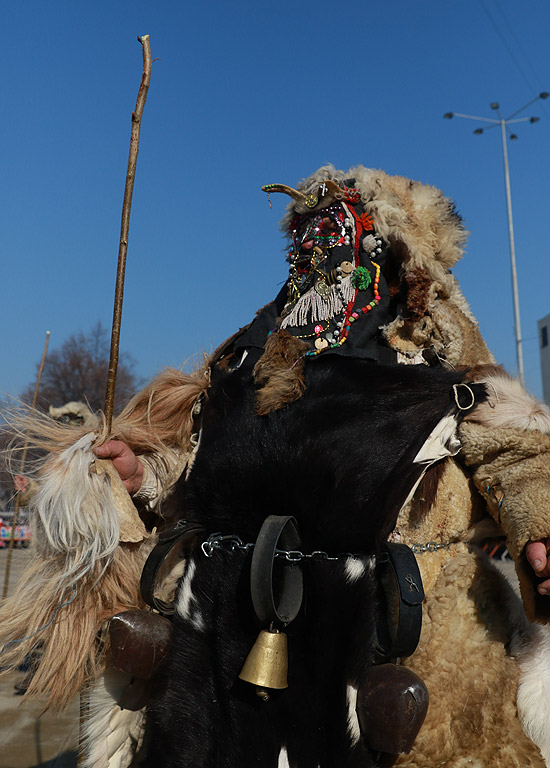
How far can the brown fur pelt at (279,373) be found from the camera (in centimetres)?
159

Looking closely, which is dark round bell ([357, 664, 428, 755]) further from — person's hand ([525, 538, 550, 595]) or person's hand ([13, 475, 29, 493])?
person's hand ([13, 475, 29, 493])

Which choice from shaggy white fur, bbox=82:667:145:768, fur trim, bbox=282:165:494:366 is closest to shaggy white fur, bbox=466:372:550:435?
fur trim, bbox=282:165:494:366

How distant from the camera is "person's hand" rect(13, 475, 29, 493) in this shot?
174 centimetres

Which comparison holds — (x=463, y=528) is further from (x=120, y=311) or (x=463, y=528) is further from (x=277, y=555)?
(x=120, y=311)

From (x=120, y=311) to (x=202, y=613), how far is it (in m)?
0.77

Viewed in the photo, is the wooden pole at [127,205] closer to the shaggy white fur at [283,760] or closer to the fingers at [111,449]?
the fingers at [111,449]

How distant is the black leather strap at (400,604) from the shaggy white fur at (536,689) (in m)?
0.28

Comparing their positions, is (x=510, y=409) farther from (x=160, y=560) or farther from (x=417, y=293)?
(x=160, y=560)

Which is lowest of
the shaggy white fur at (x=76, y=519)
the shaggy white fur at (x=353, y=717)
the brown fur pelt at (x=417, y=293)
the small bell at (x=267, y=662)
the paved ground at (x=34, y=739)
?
the paved ground at (x=34, y=739)

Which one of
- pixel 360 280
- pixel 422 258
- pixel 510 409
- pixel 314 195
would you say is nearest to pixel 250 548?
pixel 510 409

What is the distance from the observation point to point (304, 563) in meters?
1.45

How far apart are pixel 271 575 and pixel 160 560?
311mm

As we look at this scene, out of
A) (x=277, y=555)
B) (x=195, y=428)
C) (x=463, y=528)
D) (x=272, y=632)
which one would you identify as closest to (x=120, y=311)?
(x=195, y=428)

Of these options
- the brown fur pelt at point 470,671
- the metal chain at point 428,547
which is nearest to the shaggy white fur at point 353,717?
the brown fur pelt at point 470,671
